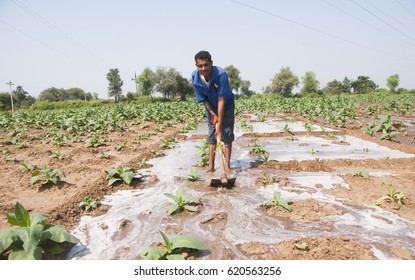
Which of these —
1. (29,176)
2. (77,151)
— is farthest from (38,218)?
(77,151)

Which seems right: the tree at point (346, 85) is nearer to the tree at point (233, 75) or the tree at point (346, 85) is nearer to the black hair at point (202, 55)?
the tree at point (233, 75)

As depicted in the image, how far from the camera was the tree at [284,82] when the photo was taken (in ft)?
218

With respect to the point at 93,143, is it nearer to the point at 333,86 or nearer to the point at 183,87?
the point at 183,87

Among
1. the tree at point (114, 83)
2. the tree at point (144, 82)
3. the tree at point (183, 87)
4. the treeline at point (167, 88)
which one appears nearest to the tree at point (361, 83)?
the treeline at point (167, 88)

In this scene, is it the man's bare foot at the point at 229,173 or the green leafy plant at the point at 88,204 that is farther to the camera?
the man's bare foot at the point at 229,173

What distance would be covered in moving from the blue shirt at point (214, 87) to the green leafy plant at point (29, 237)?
2.46 meters

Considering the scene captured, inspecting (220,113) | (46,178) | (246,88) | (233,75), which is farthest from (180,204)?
(246,88)

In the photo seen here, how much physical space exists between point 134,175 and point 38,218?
5.40ft

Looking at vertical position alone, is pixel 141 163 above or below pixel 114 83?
below

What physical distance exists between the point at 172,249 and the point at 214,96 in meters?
2.41

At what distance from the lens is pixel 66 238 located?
1874 mm

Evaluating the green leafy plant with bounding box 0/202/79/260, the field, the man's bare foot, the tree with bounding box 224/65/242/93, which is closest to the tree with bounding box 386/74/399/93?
the tree with bounding box 224/65/242/93

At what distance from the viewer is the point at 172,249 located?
1.84 m
